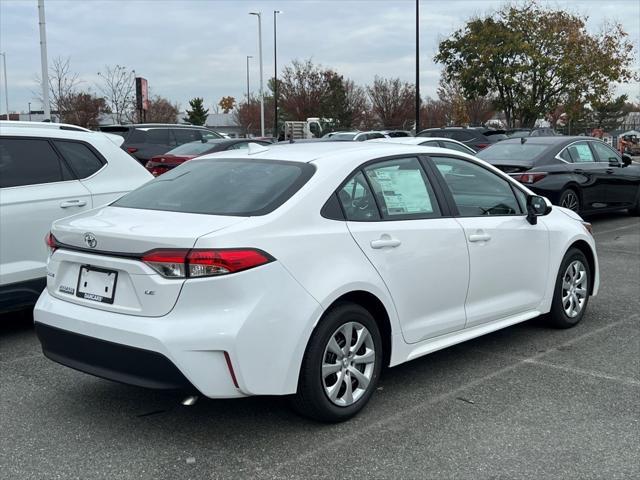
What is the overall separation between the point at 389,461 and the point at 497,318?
6.08ft

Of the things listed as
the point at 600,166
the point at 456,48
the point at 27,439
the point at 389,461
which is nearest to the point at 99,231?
the point at 27,439

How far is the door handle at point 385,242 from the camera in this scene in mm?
4059

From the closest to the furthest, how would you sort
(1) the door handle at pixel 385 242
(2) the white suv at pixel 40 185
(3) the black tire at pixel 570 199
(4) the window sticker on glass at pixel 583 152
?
(1) the door handle at pixel 385 242, (2) the white suv at pixel 40 185, (3) the black tire at pixel 570 199, (4) the window sticker on glass at pixel 583 152

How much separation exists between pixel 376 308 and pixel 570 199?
27.2 ft

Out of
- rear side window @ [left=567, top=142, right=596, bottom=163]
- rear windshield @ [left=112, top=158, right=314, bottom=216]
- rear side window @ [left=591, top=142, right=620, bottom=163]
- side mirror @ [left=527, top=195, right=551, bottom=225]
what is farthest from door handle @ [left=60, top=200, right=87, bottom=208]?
rear side window @ [left=591, top=142, right=620, bottom=163]

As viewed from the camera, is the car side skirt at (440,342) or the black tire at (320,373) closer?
the black tire at (320,373)

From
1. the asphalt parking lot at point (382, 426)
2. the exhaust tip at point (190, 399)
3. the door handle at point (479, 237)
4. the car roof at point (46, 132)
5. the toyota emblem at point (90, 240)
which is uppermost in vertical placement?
the car roof at point (46, 132)

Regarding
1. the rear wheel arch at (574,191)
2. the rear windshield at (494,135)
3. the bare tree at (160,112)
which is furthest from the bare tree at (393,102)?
the rear wheel arch at (574,191)

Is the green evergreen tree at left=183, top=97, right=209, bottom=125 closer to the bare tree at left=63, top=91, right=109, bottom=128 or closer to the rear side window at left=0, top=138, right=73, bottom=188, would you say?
the bare tree at left=63, top=91, right=109, bottom=128

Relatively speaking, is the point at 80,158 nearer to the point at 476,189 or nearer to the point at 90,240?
the point at 90,240

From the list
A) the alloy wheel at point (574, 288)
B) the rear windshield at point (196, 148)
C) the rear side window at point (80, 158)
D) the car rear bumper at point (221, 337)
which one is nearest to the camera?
the car rear bumper at point (221, 337)

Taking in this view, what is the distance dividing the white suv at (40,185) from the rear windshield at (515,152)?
22.5ft

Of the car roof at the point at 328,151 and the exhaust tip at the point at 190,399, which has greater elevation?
the car roof at the point at 328,151

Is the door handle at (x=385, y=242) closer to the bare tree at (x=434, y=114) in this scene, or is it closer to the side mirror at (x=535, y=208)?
the side mirror at (x=535, y=208)
